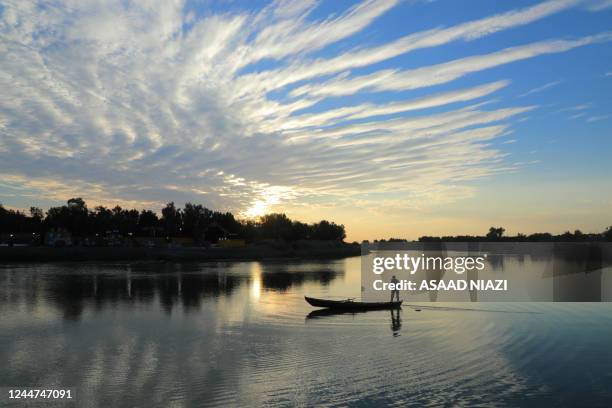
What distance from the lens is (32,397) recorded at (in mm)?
17922

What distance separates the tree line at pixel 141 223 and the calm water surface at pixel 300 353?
322 feet

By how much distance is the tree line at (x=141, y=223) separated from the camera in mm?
135875

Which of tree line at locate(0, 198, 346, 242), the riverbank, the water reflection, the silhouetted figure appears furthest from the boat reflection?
tree line at locate(0, 198, 346, 242)

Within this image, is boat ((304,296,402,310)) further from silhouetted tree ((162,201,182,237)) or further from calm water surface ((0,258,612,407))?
silhouetted tree ((162,201,182,237))

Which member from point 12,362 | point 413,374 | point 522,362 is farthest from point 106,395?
point 522,362

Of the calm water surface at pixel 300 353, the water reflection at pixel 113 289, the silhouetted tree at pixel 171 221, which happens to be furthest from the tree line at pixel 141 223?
the calm water surface at pixel 300 353

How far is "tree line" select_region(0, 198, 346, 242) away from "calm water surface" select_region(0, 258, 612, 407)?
98263 millimetres

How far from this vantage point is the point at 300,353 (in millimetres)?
25203

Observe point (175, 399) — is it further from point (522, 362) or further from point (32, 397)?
point (522, 362)

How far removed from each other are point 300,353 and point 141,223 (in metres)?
154

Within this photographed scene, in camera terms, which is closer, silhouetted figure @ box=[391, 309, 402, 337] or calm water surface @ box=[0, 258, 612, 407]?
calm water surface @ box=[0, 258, 612, 407]

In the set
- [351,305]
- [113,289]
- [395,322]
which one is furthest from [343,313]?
[113,289]

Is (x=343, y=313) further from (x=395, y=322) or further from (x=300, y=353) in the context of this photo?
(x=300, y=353)

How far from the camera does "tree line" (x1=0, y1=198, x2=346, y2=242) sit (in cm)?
13588
